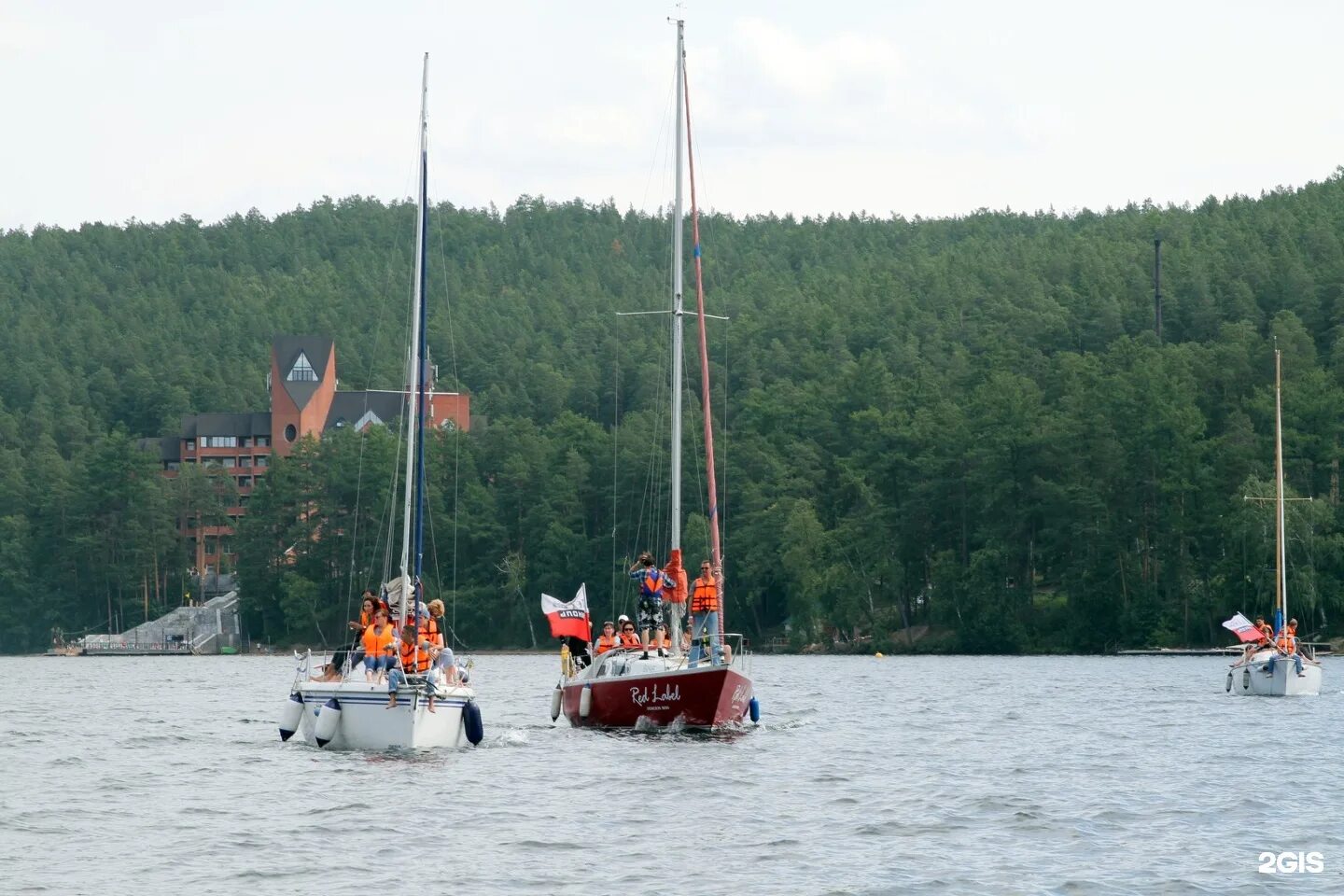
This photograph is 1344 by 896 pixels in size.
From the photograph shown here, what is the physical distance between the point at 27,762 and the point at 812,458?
114 metres

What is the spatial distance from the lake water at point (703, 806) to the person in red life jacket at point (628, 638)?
7.63 ft

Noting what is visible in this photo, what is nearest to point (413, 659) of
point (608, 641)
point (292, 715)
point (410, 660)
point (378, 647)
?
point (410, 660)

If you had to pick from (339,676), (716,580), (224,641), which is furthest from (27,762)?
(224,641)

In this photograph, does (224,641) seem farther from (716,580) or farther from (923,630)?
(716,580)

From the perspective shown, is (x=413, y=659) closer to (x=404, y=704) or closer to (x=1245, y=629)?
(x=404, y=704)

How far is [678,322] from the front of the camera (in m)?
48.9

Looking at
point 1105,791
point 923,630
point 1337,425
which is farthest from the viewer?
point 923,630

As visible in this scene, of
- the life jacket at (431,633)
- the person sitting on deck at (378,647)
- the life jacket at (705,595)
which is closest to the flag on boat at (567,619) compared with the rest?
the life jacket at (705,595)

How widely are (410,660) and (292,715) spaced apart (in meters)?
4.82

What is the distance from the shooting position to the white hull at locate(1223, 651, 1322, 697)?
64.8 m

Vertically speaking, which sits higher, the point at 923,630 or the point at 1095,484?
the point at 1095,484

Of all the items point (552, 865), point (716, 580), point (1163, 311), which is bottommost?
point (552, 865)

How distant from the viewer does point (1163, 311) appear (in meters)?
168

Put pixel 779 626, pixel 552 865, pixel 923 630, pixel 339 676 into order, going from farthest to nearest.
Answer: pixel 779 626 < pixel 923 630 < pixel 339 676 < pixel 552 865
